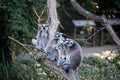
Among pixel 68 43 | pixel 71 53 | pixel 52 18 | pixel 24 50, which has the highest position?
pixel 52 18

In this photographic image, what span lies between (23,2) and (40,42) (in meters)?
1.48

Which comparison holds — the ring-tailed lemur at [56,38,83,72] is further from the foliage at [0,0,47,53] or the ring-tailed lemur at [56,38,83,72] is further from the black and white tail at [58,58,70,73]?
the foliage at [0,0,47,53]

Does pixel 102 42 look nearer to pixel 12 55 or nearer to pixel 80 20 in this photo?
pixel 80 20

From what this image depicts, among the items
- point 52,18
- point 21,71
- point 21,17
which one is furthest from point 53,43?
point 21,71

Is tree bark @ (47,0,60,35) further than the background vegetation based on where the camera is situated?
No

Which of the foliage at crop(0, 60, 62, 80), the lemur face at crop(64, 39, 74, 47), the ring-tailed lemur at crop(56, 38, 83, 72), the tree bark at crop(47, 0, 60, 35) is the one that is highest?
the tree bark at crop(47, 0, 60, 35)

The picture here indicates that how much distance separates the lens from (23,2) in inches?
281

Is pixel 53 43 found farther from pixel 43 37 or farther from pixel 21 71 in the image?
pixel 21 71

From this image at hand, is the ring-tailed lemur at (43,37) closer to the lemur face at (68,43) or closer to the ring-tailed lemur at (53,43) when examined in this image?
the ring-tailed lemur at (53,43)

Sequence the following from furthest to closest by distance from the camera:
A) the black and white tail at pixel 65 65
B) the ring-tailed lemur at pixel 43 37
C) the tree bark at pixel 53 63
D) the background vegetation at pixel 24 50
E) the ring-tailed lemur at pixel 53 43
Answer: the ring-tailed lemur at pixel 43 37
the background vegetation at pixel 24 50
the ring-tailed lemur at pixel 53 43
the black and white tail at pixel 65 65
the tree bark at pixel 53 63

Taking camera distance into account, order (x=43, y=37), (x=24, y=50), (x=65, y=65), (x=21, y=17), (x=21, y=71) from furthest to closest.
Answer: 1. (x=24, y=50)
2. (x=21, y=71)
3. (x=21, y=17)
4. (x=43, y=37)
5. (x=65, y=65)

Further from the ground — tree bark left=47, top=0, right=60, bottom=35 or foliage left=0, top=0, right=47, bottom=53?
tree bark left=47, top=0, right=60, bottom=35

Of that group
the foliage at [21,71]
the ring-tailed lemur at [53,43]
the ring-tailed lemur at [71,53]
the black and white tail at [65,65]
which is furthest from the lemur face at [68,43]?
the foliage at [21,71]

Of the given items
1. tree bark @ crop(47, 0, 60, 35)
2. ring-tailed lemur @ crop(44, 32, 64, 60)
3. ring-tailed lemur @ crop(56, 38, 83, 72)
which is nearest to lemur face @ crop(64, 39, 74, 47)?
ring-tailed lemur @ crop(56, 38, 83, 72)
